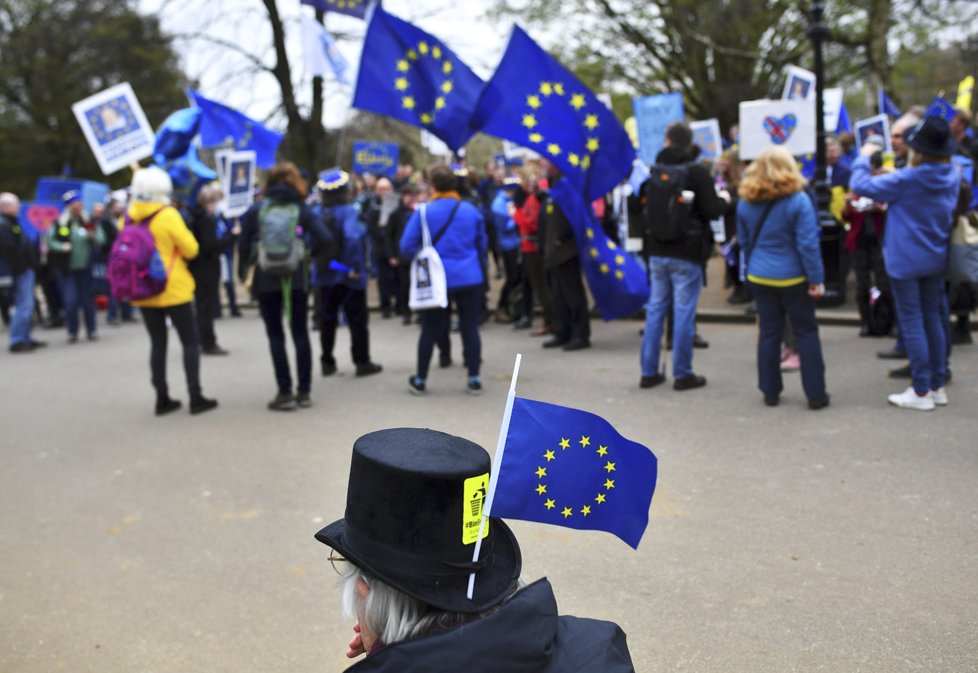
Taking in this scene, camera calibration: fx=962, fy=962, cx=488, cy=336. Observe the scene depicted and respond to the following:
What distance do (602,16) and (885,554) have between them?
76.9 feet

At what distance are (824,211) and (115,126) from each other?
25.9ft

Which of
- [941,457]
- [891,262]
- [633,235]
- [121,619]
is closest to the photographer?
[121,619]

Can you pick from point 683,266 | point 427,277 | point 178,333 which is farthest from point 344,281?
point 683,266

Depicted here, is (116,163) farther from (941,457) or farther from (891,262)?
(941,457)

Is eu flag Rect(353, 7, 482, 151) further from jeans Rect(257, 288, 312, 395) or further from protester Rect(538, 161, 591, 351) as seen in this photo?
jeans Rect(257, 288, 312, 395)

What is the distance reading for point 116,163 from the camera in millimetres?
9742

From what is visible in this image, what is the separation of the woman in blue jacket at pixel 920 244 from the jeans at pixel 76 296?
10.6 m

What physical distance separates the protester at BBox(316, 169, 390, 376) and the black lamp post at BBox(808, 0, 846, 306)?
17.2ft

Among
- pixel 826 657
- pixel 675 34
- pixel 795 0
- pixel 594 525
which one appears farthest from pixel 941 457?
pixel 675 34

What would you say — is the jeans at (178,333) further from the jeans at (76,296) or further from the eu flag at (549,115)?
the jeans at (76,296)

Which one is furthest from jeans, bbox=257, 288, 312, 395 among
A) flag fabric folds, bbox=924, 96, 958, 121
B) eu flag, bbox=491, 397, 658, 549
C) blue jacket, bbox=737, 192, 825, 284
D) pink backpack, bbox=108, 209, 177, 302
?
eu flag, bbox=491, 397, 658, 549

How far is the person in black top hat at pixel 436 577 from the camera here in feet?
5.69

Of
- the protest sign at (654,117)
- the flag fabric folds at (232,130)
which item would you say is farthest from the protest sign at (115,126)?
the protest sign at (654,117)

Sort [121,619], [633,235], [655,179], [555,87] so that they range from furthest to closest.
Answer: [633,235] → [555,87] → [655,179] → [121,619]
